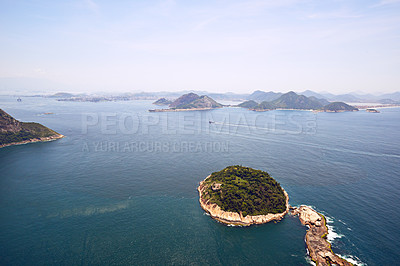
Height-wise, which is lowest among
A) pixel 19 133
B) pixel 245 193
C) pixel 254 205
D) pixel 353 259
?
pixel 353 259

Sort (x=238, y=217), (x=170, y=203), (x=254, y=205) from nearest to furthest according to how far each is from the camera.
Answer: (x=238, y=217) < (x=254, y=205) < (x=170, y=203)

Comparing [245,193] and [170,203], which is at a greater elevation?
[245,193]

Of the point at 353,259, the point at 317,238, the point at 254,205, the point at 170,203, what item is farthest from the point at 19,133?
the point at 353,259

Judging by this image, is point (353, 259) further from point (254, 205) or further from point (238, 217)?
point (238, 217)

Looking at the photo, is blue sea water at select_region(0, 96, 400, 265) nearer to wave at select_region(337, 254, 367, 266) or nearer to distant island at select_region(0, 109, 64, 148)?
wave at select_region(337, 254, 367, 266)

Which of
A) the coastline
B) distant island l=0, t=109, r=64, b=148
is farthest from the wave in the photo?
distant island l=0, t=109, r=64, b=148

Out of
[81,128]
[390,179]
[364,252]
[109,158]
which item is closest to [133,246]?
[364,252]

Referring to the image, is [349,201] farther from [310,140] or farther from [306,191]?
[310,140]
